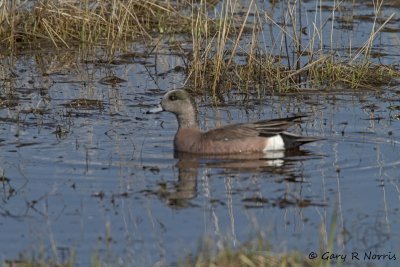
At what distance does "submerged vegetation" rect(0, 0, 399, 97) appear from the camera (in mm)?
10859

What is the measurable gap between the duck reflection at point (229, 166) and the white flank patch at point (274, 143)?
6cm

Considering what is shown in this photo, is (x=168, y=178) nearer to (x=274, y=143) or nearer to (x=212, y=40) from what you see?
(x=274, y=143)

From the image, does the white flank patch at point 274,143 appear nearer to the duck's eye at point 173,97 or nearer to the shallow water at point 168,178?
the shallow water at point 168,178

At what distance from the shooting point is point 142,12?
13.6 m

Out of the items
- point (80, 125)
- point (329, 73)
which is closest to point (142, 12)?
point (329, 73)

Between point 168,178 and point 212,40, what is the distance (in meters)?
2.93

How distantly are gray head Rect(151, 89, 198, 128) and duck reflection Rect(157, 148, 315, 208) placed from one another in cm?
40

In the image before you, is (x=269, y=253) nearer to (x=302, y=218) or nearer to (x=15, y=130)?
(x=302, y=218)

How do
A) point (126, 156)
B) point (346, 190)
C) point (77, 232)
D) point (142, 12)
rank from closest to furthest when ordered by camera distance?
point (77, 232) → point (346, 190) → point (126, 156) → point (142, 12)

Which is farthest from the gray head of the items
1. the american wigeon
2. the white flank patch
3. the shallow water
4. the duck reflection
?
the white flank patch

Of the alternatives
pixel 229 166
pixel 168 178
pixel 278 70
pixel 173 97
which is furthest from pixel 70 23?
pixel 168 178

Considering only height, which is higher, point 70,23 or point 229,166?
point 70,23

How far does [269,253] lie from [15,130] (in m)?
4.24

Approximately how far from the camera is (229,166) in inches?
324
